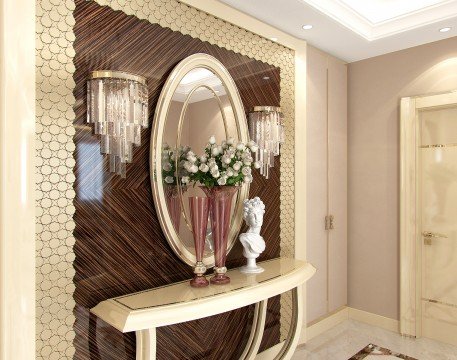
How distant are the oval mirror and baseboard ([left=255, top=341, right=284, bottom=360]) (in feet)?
2.99

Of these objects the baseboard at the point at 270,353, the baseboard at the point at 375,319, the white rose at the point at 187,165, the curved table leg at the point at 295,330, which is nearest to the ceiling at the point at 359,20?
the white rose at the point at 187,165

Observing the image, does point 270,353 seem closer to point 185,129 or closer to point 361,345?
point 361,345

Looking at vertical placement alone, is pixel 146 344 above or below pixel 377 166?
below

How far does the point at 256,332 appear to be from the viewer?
254 centimetres

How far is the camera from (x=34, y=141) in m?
1.58

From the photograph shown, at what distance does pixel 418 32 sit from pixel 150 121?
91.3 inches

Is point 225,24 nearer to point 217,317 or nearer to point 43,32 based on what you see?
point 43,32

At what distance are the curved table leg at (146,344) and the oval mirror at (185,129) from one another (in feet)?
1.72

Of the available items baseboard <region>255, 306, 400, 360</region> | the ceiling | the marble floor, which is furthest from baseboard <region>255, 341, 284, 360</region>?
the ceiling

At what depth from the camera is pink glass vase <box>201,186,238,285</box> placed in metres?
2.12

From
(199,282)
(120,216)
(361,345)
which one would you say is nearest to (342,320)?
(361,345)

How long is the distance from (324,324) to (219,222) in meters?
1.85

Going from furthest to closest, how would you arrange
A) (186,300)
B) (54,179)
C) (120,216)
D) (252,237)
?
(252,237), (120,216), (186,300), (54,179)

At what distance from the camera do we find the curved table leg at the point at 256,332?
8.17 ft
